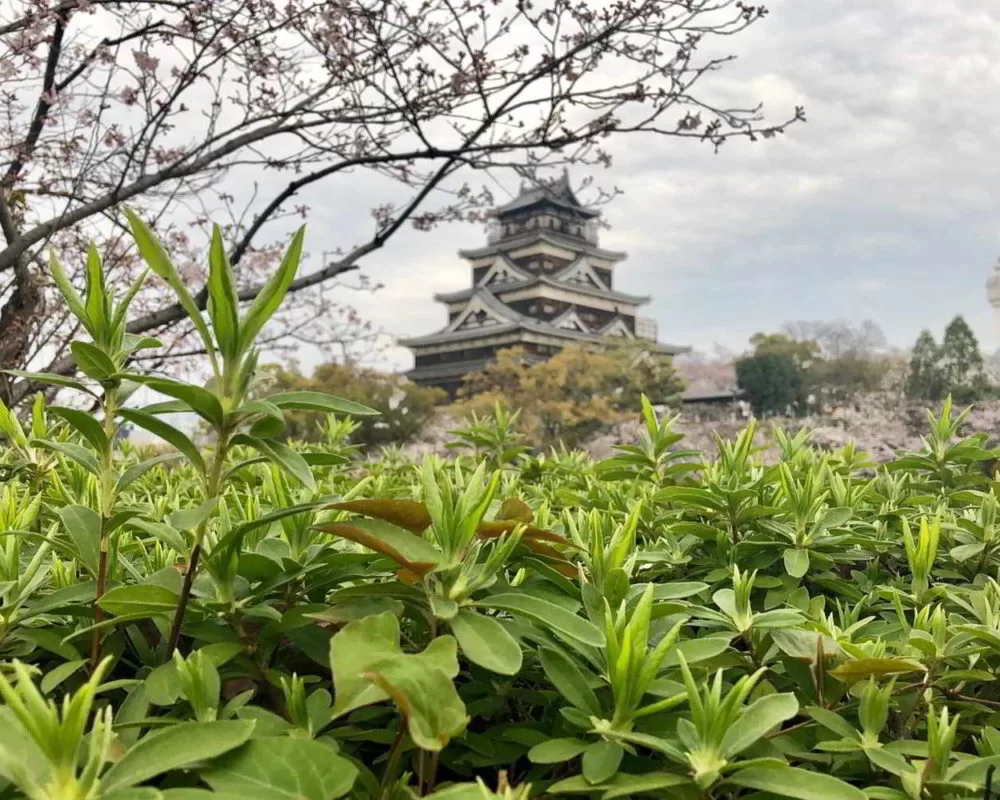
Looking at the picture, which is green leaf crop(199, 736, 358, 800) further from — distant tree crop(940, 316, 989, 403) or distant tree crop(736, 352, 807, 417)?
distant tree crop(736, 352, 807, 417)

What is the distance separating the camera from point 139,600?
1.99ft

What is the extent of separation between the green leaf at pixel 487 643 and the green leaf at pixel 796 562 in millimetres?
415

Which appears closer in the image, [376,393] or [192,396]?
[192,396]

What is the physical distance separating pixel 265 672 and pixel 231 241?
4.41 meters

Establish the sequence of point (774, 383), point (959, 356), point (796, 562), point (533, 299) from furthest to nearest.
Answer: point (533, 299), point (774, 383), point (959, 356), point (796, 562)

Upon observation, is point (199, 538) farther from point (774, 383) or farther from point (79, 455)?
point (774, 383)

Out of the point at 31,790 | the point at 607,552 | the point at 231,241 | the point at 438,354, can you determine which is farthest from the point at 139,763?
the point at 438,354

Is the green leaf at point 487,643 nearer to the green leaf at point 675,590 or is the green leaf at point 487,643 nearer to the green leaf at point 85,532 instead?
the green leaf at point 675,590

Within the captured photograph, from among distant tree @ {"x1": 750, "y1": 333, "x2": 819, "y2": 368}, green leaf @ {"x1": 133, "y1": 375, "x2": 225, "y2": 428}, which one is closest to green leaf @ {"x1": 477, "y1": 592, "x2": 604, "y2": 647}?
green leaf @ {"x1": 133, "y1": 375, "x2": 225, "y2": 428}

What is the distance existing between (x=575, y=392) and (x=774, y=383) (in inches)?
435

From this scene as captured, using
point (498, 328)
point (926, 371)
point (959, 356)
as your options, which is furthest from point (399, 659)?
point (498, 328)

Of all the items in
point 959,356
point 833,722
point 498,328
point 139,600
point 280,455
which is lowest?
point 833,722

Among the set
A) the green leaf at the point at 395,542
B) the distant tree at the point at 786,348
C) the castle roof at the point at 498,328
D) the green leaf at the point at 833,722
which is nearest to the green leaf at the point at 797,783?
the green leaf at the point at 833,722

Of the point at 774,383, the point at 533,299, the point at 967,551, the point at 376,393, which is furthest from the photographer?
the point at 533,299
